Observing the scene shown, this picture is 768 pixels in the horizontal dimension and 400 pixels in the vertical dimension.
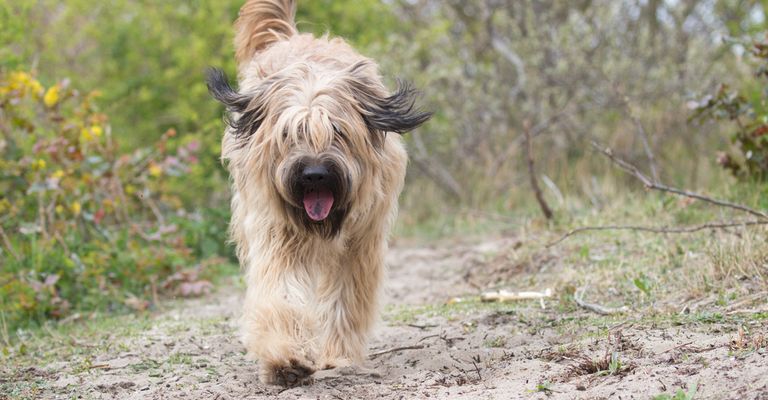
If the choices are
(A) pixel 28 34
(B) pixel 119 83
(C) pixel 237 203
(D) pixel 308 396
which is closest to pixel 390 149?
(C) pixel 237 203

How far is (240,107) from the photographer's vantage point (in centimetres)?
468

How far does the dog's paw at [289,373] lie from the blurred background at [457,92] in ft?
11.4

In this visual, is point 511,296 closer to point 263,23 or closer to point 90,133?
point 263,23

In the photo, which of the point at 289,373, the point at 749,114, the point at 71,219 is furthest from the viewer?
the point at 71,219

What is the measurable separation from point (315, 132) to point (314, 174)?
0.67ft

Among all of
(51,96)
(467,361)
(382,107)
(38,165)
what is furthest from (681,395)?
(51,96)

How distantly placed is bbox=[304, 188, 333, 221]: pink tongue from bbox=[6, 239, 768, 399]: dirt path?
0.76 meters

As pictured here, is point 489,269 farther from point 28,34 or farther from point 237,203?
point 28,34

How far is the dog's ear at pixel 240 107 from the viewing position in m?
4.60

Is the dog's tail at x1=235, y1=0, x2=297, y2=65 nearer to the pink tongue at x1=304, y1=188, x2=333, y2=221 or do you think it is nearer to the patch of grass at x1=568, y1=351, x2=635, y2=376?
the pink tongue at x1=304, y1=188, x2=333, y2=221

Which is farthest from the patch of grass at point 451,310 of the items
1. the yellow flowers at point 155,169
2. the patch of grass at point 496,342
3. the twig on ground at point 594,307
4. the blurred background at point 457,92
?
the yellow flowers at point 155,169

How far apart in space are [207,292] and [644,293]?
11.0ft

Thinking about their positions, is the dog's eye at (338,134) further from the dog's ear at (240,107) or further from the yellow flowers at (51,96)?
the yellow flowers at (51,96)

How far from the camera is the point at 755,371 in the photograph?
319 cm
